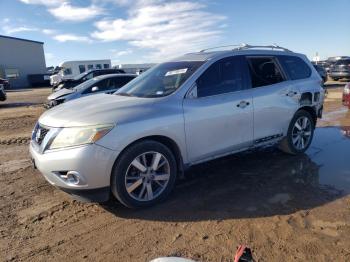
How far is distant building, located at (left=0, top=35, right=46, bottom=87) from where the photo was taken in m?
47.9

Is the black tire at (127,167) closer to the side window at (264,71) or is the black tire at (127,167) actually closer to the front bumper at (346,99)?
the side window at (264,71)

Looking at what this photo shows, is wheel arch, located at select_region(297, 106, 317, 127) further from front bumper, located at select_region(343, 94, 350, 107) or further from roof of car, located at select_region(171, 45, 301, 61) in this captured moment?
front bumper, located at select_region(343, 94, 350, 107)

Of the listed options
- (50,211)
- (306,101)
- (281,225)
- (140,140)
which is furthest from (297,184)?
(50,211)

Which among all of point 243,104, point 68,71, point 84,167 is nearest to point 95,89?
point 243,104

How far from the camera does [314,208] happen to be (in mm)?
4062

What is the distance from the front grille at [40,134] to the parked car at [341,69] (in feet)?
79.2

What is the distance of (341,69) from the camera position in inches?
961

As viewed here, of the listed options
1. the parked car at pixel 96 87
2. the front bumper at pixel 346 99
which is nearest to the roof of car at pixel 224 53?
the front bumper at pixel 346 99

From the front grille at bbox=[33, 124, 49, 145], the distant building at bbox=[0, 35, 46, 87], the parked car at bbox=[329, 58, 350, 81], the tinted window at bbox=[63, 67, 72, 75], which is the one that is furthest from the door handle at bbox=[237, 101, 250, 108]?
the distant building at bbox=[0, 35, 46, 87]

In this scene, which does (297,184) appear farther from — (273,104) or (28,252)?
(28,252)

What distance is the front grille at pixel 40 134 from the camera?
4.18 m

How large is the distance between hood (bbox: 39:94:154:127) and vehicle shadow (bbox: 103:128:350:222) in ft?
3.68

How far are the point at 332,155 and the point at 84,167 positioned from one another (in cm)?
438

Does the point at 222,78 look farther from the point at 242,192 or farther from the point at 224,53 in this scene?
→ the point at 242,192
